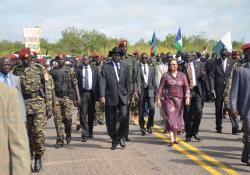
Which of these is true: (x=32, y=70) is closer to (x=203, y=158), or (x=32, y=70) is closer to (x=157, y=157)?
(x=157, y=157)

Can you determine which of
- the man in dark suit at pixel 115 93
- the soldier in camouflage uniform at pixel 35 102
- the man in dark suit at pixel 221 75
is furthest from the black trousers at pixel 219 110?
the soldier in camouflage uniform at pixel 35 102

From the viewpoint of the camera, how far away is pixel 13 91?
10.5 ft

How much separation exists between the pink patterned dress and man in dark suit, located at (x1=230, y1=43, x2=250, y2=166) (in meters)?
2.46

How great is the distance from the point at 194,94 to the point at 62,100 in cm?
303

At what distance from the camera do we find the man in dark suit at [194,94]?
11.7 metres

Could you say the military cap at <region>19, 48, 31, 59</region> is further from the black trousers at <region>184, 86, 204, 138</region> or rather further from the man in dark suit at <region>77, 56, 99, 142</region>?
the black trousers at <region>184, 86, 204, 138</region>

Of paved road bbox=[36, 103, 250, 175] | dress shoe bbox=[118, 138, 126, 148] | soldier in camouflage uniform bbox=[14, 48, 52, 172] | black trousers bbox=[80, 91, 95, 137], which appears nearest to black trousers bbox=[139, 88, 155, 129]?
paved road bbox=[36, 103, 250, 175]

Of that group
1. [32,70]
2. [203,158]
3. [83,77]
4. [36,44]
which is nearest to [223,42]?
[36,44]

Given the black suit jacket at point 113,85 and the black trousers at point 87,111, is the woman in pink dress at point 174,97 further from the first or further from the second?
the black trousers at point 87,111

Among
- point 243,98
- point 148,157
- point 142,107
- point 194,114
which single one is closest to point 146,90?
point 142,107

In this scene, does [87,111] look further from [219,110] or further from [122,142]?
[219,110]

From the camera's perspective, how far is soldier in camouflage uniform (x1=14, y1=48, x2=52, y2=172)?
8.58 meters

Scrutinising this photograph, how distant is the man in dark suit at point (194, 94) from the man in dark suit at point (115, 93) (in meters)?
1.63

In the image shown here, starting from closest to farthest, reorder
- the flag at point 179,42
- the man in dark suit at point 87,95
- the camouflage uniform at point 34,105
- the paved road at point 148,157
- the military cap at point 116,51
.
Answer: the paved road at point 148,157 < the camouflage uniform at point 34,105 < the military cap at point 116,51 < the man in dark suit at point 87,95 < the flag at point 179,42
